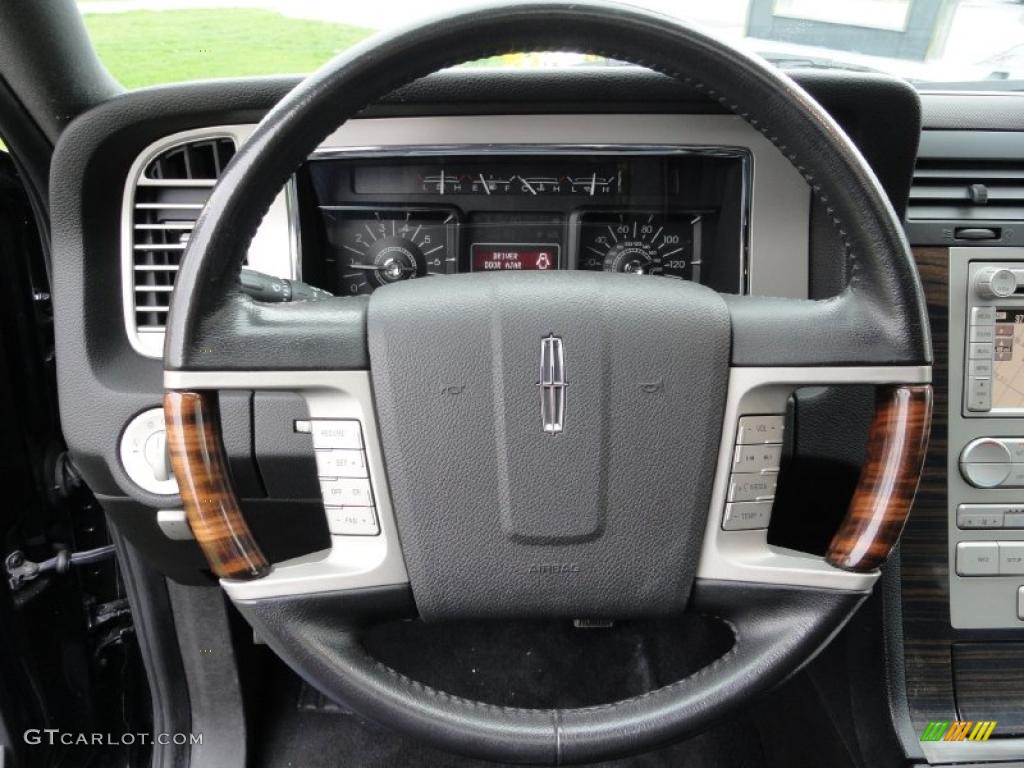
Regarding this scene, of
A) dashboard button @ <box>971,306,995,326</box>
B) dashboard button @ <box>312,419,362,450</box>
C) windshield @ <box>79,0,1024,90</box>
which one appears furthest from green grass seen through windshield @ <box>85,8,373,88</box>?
dashboard button @ <box>971,306,995,326</box>

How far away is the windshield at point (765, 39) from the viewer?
48.1 inches

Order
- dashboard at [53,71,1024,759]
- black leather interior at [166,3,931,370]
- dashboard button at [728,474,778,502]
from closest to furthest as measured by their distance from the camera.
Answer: black leather interior at [166,3,931,370], dashboard button at [728,474,778,502], dashboard at [53,71,1024,759]

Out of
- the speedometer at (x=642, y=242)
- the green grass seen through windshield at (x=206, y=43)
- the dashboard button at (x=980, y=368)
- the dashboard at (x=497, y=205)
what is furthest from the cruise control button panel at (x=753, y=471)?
the green grass seen through windshield at (x=206, y=43)

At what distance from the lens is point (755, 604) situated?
927mm

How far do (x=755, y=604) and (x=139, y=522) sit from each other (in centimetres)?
86

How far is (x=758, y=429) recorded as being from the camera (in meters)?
0.91

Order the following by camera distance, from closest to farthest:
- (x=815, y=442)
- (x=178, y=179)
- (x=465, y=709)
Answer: (x=465, y=709) < (x=815, y=442) < (x=178, y=179)

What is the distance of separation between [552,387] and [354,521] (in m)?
0.25

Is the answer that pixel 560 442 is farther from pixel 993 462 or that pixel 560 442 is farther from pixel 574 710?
Answer: pixel 993 462

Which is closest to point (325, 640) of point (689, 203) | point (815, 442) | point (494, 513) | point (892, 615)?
point (494, 513)

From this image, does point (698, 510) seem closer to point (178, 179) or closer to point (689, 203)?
point (689, 203)

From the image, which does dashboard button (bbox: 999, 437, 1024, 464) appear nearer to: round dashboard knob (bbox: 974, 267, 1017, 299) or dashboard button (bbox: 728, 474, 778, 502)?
round dashboard knob (bbox: 974, 267, 1017, 299)

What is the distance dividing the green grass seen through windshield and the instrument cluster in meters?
0.16

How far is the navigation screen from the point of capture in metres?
1.29
